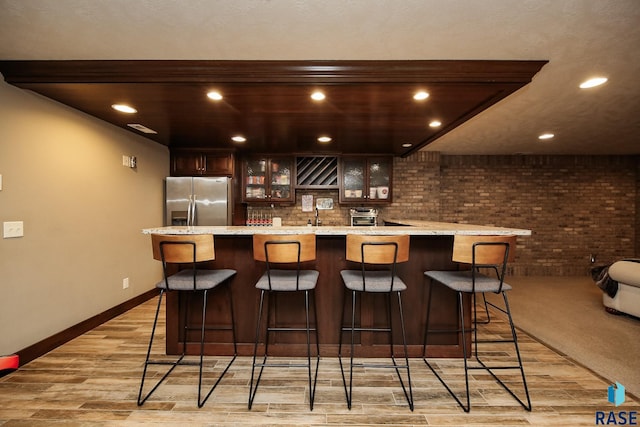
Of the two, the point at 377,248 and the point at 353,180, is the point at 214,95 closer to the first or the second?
the point at 377,248

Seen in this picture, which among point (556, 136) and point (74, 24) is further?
point (556, 136)

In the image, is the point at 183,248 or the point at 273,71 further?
the point at 273,71

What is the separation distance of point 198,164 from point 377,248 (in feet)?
12.7

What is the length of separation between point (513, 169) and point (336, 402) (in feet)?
19.4

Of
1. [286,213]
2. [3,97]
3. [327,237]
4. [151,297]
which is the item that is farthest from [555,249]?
[3,97]

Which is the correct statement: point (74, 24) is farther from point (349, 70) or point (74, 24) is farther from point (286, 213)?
point (286, 213)

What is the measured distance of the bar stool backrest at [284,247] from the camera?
6.80ft

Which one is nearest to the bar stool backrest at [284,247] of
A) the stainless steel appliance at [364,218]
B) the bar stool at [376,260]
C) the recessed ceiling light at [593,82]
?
the bar stool at [376,260]

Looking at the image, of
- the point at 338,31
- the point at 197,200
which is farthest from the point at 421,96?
the point at 197,200

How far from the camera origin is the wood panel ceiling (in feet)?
7.74

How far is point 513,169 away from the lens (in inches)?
239

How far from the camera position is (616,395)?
202 centimetres

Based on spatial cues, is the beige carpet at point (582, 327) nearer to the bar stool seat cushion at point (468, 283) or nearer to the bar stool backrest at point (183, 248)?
the bar stool seat cushion at point (468, 283)

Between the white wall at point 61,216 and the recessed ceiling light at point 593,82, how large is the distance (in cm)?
499
